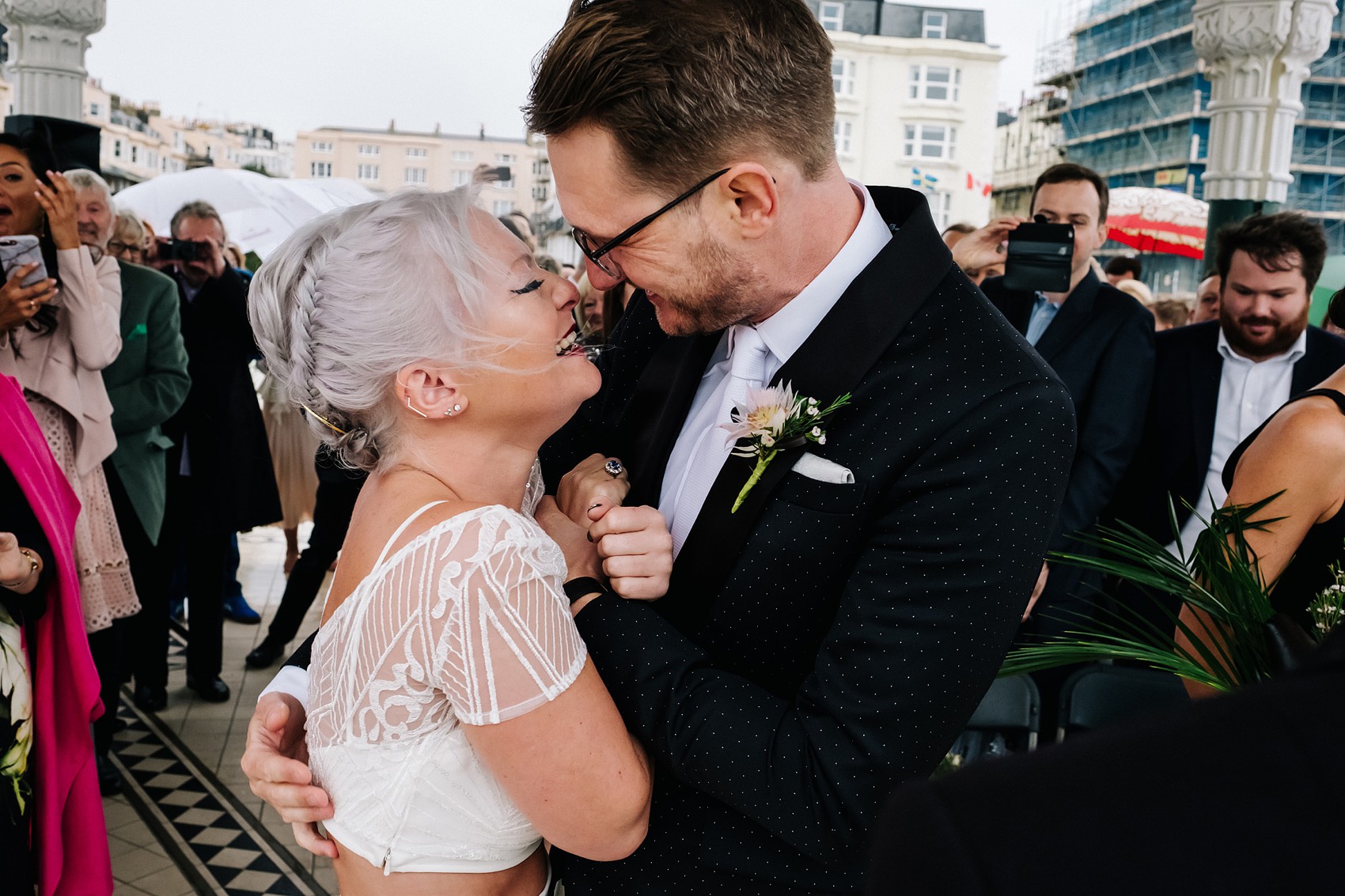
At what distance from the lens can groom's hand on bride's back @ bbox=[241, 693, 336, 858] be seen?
1479 mm

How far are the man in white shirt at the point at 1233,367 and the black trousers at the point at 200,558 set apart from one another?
12.5ft

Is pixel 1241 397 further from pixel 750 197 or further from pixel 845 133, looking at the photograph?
pixel 845 133

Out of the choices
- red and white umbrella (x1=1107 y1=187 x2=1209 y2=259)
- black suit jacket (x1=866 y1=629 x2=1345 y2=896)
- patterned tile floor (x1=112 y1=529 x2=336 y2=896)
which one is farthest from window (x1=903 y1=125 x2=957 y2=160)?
black suit jacket (x1=866 y1=629 x2=1345 y2=896)

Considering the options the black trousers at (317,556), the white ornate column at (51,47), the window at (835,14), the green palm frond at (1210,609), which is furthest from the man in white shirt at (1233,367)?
the window at (835,14)

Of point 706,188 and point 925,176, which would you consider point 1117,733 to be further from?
point 925,176

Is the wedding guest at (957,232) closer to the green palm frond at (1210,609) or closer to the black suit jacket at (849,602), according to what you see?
the green palm frond at (1210,609)

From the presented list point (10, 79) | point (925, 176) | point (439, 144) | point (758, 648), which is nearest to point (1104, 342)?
point (758, 648)

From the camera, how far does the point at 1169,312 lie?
677cm

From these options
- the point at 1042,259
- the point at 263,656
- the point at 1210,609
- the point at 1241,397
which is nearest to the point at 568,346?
the point at 1210,609

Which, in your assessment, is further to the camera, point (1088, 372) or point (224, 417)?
point (224, 417)

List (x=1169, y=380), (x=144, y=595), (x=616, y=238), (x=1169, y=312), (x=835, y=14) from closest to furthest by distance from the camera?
1. (x=616, y=238)
2. (x=1169, y=380)
3. (x=144, y=595)
4. (x=1169, y=312)
5. (x=835, y=14)

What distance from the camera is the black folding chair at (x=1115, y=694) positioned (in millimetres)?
2938

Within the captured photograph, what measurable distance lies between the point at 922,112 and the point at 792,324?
38.0 m

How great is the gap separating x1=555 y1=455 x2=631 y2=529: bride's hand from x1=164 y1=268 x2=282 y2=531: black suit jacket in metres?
3.63
